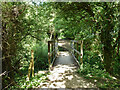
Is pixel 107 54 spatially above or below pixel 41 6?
below

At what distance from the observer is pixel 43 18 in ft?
19.0

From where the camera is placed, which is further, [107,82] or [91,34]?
[91,34]

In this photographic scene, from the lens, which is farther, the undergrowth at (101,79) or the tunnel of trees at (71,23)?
the undergrowth at (101,79)

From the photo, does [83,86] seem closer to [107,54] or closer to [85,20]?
[107,54]

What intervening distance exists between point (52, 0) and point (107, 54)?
3.58 metres

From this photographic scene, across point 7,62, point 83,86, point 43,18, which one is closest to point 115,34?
point 83,86

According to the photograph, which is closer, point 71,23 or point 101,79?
point 101,79

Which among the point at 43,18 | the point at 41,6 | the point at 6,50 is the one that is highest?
the point at 41,6

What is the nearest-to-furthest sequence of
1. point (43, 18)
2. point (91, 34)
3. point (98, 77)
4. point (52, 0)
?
point (98, 77) < point (91, 34) < point (52, 0) < point (43, 18)

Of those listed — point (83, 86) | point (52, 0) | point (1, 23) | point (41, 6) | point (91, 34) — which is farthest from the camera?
point (41, 6)

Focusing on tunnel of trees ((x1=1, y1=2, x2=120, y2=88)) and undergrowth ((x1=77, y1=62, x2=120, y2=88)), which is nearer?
tunnel of trees ((x1=1, y1=2, x2=120, y2=88))

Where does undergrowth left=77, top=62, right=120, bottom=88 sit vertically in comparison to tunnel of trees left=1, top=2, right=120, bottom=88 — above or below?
below

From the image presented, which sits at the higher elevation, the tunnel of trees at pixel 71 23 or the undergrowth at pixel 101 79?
the tunnel of trees at pixel 71 23

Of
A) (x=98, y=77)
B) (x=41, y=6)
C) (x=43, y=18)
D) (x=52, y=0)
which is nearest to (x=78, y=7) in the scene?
(x=52, y=0)
